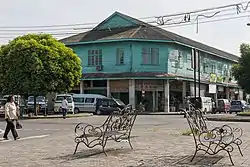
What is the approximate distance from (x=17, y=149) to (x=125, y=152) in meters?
3.36

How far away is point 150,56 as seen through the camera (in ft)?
166

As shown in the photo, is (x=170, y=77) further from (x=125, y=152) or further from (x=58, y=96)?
(x=125, y=152)

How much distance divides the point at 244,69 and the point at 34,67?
76.7ft

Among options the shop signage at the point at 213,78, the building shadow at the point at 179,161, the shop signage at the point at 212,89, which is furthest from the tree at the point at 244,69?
the building shadow at the point at 179,161

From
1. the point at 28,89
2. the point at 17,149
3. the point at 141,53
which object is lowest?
the point at 17,149

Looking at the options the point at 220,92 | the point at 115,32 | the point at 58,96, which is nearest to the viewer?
the point at 58,96

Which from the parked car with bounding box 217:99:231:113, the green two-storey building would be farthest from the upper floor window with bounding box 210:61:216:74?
the parked car with bounding box 217:99:231:113

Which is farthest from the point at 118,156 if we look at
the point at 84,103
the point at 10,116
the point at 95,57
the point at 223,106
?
the point at 223,106

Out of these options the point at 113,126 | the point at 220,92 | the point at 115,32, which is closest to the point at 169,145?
the point at 113,126

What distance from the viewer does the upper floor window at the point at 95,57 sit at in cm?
5216

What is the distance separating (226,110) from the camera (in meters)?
52.8

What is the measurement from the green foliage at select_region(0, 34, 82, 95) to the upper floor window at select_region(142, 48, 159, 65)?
1547cm

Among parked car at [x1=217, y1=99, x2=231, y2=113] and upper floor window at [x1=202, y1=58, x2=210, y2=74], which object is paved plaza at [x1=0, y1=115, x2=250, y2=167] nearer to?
parked car at [x1=217, y1=99, x2=231, y2=113]

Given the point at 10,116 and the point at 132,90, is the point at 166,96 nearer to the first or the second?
the point at 132,90
